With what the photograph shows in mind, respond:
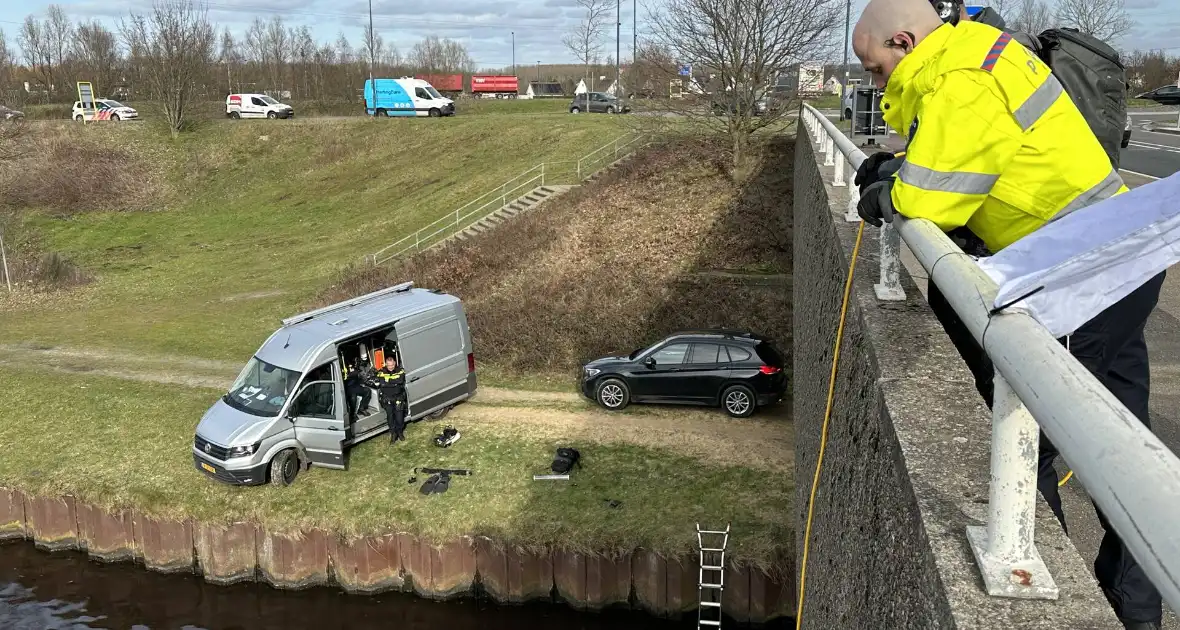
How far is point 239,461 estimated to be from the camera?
44.1ft

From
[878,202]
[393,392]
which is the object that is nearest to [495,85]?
[393,392]

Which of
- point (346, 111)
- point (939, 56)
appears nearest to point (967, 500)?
point (939, 56)

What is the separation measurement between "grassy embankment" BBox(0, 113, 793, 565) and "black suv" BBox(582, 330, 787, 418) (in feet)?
1.40

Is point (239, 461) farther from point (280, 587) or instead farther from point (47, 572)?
point (47, 572)

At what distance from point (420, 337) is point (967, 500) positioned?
13928 mm

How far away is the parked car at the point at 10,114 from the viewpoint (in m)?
49.8

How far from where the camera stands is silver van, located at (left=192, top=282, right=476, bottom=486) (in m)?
13.7

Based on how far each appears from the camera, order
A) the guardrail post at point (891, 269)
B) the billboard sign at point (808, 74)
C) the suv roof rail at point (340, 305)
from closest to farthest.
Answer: the guardrail post at point (891, 269), the suv roof rail at point (340, 305), the billboard sign at point (808, 74)

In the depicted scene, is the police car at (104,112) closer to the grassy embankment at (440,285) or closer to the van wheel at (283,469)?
the grassy embankment at (440,285)

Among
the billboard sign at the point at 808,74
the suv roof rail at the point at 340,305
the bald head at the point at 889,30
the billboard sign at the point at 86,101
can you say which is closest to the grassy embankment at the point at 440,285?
the suv roof rail at the point at 340,305

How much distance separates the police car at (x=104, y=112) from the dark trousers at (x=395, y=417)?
47150mm

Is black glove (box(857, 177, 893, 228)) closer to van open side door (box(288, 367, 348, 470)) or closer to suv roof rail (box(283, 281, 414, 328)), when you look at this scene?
van open side door (box(288, 367, 348, 470))

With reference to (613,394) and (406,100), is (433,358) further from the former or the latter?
(406,100)

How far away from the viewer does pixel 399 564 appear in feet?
42.6
